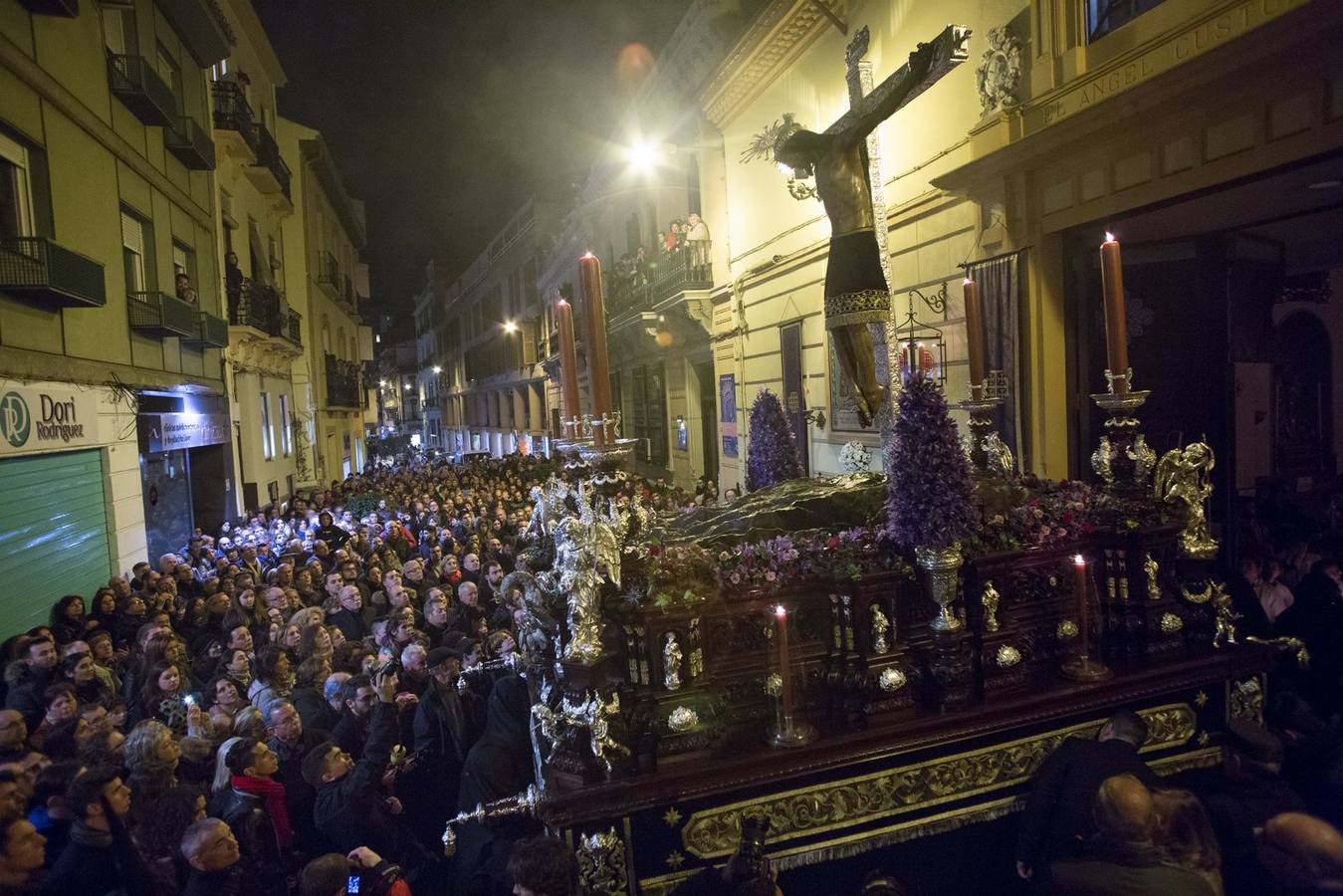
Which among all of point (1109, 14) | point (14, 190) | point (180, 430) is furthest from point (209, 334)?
point (1109, 14)

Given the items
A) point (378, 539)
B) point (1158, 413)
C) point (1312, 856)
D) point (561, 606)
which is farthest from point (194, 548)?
point (1158, 413)

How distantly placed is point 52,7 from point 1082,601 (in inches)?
472

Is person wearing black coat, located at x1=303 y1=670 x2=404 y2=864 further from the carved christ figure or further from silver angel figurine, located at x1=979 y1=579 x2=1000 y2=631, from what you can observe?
the carved christ figure

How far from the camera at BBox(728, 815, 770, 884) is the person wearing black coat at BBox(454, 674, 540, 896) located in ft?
3.83

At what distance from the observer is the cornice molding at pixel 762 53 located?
11930mm

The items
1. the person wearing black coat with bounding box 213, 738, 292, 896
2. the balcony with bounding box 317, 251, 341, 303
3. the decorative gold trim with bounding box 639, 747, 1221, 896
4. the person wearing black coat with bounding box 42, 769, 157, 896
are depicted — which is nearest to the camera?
the person wearing black coat with bounding box 42, 769, 157, 896

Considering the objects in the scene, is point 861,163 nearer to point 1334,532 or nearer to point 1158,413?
point 1158,413

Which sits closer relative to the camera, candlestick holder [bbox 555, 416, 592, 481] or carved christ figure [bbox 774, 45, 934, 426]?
candlestick holder [bbox 555, 416, 592, 481]

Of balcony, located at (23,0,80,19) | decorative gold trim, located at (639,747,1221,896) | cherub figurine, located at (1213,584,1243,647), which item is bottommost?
decorative gold trim, located at (639,747,1221,896)

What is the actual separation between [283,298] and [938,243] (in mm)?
18731

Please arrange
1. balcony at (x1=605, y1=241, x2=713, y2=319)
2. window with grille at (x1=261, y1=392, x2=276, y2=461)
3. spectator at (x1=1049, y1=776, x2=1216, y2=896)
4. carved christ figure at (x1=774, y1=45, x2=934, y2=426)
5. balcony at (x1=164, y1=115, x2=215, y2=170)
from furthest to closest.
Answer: window with grille at (x1=261, y1=392, x2=276, y2=461), balcony at (x1=605, y1=241, x2=713, y2=319), balcony at (x1=164, y1=115, x2=215, y2=170), carved christ figure at (x1=774, y1=45, x2=934, y2=426), spectator at (x1=1049, y1=776, x2=1216, y2=896)

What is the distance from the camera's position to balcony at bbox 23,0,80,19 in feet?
27.4

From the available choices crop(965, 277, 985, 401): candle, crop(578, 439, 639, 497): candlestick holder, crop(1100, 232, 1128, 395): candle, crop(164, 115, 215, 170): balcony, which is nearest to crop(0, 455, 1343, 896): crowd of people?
crop(578, 439, 639, 497): candlestick holder

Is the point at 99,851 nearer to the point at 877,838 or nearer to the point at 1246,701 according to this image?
the point at 877,838
